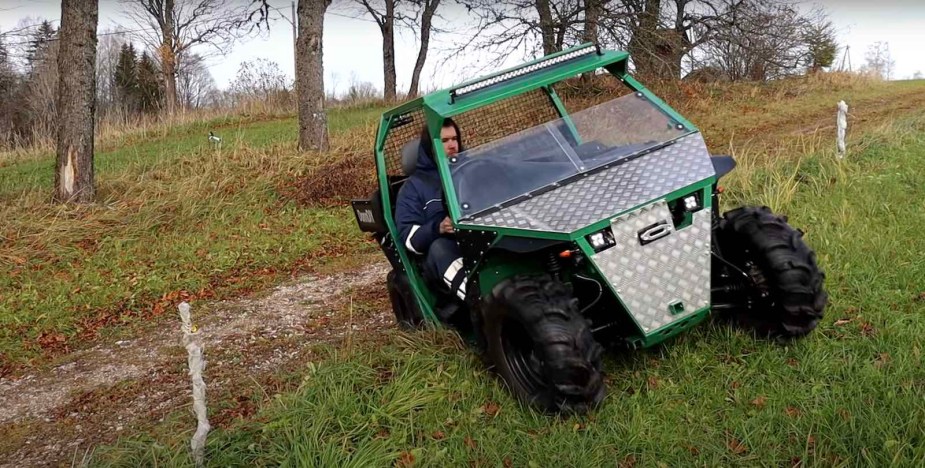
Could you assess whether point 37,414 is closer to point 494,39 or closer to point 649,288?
point 649,288

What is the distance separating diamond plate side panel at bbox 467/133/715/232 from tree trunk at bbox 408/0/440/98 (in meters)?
22.8

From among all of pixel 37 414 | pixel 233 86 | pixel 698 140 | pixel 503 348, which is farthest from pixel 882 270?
pixel 233 86

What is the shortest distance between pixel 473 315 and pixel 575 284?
0.59m

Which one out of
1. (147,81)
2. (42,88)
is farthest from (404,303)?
(147,81)

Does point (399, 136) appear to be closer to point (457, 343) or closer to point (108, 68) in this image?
point (457, 343)

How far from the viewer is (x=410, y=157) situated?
4969mm

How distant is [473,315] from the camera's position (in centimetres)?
417

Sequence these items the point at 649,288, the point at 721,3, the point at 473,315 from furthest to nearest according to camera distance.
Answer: the point at 721,3, the point at 473,315, the point at 649,288

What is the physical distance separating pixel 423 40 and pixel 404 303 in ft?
76.7

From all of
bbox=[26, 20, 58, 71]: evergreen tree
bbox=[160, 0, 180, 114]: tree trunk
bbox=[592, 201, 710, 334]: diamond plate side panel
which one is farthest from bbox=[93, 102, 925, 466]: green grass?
bbox=[160, 0, 180, 114]: tree trunk

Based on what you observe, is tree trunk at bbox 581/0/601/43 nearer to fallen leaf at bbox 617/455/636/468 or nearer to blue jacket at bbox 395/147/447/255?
blue jacket at bbox 395/147/447/255

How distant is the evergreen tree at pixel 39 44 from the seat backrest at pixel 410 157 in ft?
30.0

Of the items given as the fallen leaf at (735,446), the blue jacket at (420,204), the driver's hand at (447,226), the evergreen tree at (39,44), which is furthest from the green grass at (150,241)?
the fallen leaf at (735,446)

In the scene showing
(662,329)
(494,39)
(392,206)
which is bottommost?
(662,329)
